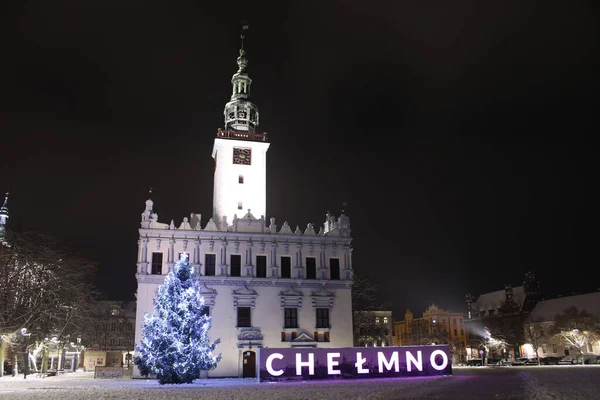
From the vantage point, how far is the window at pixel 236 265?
147 ft

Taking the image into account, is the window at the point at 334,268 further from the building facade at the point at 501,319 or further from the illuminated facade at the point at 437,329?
the illuminated facade at the point at 437,329

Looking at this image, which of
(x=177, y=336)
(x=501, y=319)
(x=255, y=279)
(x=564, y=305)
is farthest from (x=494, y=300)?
(x=177, y=336)

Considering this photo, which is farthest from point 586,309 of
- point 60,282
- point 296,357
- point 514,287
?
point 60,282

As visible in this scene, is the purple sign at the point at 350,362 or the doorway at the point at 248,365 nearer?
the purple sign at the point at 350,362

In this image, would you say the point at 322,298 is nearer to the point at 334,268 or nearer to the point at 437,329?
the point at 334,268

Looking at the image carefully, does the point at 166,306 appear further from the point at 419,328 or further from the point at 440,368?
the point at 419,328

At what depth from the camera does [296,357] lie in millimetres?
32031

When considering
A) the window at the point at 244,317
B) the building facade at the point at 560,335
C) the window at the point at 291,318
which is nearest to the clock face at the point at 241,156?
the window at the point at 244,317

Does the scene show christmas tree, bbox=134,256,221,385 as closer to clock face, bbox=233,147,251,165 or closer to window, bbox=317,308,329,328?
window, bbox=317,308,329,328

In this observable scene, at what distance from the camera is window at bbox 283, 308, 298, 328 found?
145 ft

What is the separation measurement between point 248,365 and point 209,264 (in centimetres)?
872

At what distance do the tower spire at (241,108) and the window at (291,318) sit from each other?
19.2m

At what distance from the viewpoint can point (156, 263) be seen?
43312 mm

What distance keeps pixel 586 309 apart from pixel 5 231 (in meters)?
82.1
